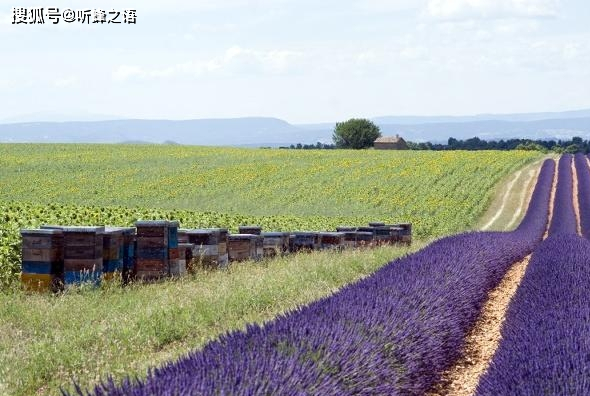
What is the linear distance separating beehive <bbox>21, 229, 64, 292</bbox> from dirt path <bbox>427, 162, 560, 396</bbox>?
5.36 m

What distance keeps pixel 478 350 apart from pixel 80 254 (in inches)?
207

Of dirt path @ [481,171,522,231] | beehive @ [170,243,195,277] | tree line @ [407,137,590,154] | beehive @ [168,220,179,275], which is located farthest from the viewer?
tree line @ [407,137,590,154]

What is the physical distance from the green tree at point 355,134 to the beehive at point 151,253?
364 feet

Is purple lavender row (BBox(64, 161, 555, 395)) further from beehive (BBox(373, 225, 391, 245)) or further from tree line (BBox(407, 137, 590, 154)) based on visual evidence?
tree line (BBox(407, 137, 590, 154))

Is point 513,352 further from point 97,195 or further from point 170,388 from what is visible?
point 97,195

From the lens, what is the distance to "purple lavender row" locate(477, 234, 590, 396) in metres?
5.20

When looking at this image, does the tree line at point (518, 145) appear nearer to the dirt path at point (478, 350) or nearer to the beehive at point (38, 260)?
the dirt path at point (478, 350)

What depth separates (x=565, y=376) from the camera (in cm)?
525

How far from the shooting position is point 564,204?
1784 inches

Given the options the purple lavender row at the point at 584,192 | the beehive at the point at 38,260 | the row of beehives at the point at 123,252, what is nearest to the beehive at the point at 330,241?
the row of beehives at the point at 123,252

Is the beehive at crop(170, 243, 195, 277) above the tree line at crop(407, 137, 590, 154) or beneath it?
beneath

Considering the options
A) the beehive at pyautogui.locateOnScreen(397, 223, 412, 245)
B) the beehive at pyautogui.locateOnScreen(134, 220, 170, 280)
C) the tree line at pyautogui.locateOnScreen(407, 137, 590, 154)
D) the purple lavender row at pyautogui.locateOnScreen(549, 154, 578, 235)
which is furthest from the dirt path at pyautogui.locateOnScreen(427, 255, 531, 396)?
the tree line at pyautogui.locateOnScreen(407, 137, 590, 154)

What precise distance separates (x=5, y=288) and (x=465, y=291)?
19.8 feet

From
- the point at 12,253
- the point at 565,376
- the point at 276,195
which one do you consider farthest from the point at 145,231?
the point at 276,195
